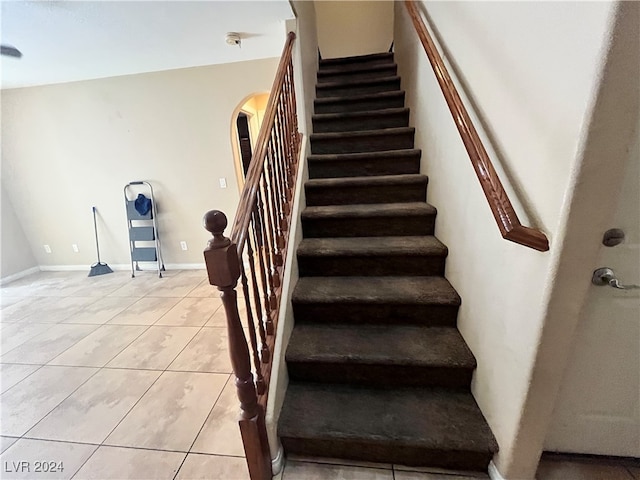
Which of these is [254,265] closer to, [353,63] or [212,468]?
[212,468]

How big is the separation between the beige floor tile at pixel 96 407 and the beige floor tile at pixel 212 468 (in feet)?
1.75

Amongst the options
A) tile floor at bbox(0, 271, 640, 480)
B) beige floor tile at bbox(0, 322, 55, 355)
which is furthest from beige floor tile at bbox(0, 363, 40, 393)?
beige floor tile at bbox(0, 322, 55, 355)

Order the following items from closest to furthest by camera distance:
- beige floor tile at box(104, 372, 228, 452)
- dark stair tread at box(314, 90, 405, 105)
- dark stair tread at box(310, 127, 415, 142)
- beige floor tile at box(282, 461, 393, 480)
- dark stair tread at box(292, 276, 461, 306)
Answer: beige floor tile at box(282, 461, 393, 480) < beige floor tile at box(104, 372, 228, 452) < dark stair tread at box(292, 276, 461, 306) < dark stair tread at box(310, 127, 415, 142) < dark stair tread at box(314, 90, 405, 105)

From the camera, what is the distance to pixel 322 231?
6.55 feet

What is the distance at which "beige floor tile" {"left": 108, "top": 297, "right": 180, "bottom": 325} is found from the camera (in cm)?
262

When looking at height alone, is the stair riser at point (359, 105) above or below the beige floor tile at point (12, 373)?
above

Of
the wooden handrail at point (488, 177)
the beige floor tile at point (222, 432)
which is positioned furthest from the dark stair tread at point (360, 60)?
the beige floor tile at point (222, 432)

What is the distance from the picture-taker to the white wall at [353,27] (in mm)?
3963

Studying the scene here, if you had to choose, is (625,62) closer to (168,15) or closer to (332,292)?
(332,292)

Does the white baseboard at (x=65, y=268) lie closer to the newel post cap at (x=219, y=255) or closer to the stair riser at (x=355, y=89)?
the stair riser at (x=355, y=89)

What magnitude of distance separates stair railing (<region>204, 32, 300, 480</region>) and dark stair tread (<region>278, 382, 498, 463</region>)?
192 mm

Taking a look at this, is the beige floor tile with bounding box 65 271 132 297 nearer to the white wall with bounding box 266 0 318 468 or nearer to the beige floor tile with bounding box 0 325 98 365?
the beige floor tile with bounding box 0 325 98 365

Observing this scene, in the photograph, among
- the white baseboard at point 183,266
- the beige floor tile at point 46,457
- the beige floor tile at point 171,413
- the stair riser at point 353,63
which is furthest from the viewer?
the white baseboard at point 183,266

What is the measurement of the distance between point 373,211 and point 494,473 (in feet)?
4.56
